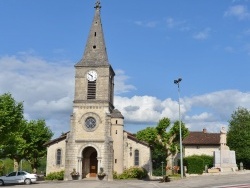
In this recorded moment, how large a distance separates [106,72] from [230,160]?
1897 centimetres

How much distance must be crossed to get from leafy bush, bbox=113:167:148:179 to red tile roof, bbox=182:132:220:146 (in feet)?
65.0

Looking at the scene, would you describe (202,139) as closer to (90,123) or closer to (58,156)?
(90,123)

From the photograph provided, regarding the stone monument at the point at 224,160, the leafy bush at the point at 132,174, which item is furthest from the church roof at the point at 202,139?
the stone monument at the point at 224,160

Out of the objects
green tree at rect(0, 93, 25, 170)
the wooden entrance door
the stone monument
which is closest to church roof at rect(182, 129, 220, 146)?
the wooden entrance door

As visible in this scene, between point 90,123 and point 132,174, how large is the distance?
839 cm

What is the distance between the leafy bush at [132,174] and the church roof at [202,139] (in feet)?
65.0

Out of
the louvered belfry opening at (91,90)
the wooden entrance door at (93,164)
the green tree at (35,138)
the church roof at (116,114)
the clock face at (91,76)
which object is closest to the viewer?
the church roof at (116,114)

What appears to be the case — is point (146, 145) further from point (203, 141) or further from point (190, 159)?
point (203, 141)

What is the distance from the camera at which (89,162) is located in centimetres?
4628

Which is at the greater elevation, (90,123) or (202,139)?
(90,123)

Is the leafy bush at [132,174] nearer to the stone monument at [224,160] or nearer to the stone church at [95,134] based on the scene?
the stone church at [95,134]

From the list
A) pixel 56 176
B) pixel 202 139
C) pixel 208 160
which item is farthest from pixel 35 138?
pixel 202 139

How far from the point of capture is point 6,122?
33188 mm

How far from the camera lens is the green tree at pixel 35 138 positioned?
161 feet
